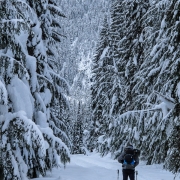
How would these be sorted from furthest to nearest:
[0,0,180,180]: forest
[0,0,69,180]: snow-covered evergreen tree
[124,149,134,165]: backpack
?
[124,149,134,165]: backpack → [0,0,180,180]: forest → [0,0,69,180]: snow-covered evergreen tree

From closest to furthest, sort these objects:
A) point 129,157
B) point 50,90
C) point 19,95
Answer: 1. point 19,95
2. point 129,157
3. point 50,90

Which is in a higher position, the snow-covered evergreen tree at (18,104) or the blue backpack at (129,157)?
the snow-covered evergreen tree at (18,104)

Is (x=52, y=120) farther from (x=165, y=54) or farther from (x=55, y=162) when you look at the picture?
(x=165, y=54)

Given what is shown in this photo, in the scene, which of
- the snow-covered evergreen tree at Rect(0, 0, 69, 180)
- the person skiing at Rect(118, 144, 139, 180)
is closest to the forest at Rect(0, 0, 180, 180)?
the snow-covered evergreen tree at Rect(0, 0, 69, 180)

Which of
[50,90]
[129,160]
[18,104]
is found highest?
[50,90]

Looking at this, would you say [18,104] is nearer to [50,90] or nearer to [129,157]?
[129,157]

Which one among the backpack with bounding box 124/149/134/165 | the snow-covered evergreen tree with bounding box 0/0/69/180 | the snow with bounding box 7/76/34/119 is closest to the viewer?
the snow-covered evergreen tree with bounding box 0/0/69/180

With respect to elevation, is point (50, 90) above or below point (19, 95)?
above

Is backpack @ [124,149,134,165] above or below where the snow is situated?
below

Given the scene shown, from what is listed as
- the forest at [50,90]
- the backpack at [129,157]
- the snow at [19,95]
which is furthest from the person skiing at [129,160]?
the snow at [19,95]

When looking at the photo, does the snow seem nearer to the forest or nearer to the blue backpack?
the forest

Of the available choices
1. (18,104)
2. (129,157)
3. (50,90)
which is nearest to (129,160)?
(129,157)

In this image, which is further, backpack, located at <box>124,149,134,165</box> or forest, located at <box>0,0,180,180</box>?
backpack, located at <box>124,149,134,165</box>

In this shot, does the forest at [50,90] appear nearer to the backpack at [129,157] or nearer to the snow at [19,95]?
the snow at [19,95]
